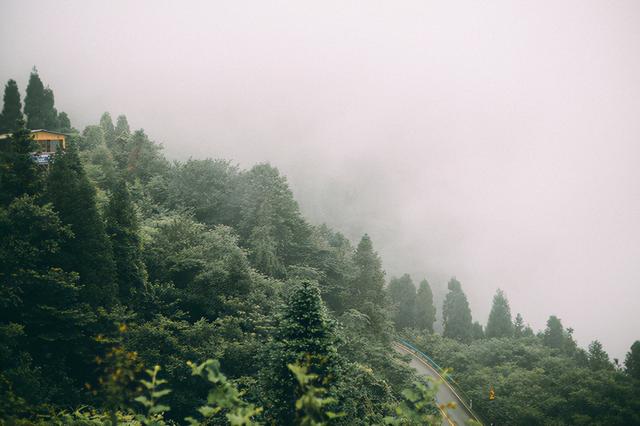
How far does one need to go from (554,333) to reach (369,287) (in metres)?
38.6

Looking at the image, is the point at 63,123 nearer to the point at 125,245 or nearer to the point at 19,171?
the point at 19,171

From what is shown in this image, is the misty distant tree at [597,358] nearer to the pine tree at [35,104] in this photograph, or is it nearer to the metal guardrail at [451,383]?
the metal guardrail at [451,383]

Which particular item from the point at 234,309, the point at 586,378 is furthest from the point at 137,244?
the point at 586,378

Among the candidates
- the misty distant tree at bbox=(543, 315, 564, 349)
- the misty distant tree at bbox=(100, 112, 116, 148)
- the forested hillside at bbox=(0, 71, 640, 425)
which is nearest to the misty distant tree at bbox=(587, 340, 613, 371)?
the forested hillside at bbox=(0, 71, 640, 425)

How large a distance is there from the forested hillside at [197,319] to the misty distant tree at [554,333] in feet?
18.8

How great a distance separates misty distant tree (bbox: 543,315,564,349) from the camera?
184 ft

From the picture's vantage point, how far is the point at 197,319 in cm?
2370

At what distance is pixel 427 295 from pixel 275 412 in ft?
208

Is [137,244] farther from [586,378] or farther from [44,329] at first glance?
[586,378]

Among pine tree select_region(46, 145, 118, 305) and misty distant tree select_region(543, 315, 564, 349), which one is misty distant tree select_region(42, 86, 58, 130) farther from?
misty distant tree select_region(543, 315, 564, 349)

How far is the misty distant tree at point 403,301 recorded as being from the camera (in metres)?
71.6

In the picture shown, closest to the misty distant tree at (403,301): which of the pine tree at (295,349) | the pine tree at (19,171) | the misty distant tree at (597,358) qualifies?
the misty distant tree at (597,358)

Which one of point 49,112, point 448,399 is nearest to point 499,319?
point 448,399

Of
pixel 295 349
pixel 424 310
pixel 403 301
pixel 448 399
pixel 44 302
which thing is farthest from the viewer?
pixel 403 301
